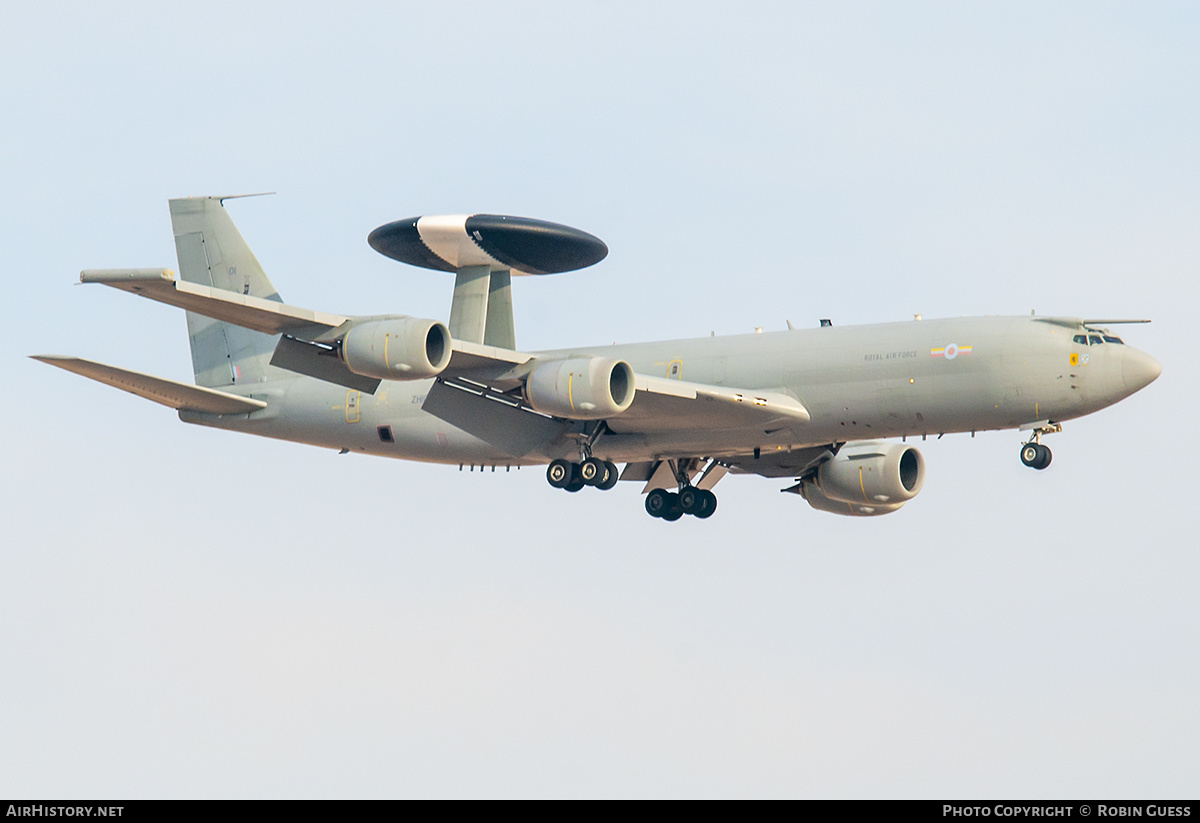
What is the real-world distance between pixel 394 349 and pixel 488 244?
532 cm

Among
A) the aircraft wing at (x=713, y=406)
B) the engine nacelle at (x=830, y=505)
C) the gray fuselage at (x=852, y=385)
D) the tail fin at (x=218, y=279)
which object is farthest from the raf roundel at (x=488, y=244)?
the engine nacelle at (x=830, y=505)

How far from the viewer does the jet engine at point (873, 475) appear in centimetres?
4328

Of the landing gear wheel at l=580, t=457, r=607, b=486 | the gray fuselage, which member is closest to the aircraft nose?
the gray fuselage

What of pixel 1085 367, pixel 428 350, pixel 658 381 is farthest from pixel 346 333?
pixel 1085 367

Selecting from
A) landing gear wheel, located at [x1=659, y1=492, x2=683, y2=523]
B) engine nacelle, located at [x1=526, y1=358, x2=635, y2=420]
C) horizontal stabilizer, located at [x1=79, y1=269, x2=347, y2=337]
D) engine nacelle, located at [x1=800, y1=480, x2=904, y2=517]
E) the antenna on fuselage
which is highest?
the antenna on fuselage

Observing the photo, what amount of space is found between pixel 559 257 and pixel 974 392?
1069cm

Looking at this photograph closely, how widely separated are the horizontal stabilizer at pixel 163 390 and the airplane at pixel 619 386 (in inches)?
2.8

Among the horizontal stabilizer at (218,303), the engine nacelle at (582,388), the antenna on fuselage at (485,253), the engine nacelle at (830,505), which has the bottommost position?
the engine nacelle at (830,505)

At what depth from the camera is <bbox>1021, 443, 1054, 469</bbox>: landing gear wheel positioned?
1449 inches

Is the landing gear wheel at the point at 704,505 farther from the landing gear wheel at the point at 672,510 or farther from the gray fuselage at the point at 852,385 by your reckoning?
the gray fuselage at the point at 852,385

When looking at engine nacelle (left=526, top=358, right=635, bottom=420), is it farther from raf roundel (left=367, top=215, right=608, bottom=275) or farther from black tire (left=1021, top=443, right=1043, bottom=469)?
black tire (left=1021, top=443, right=1043, bottom=469)

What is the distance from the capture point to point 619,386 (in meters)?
37.6

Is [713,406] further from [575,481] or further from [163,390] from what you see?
[163,390]
